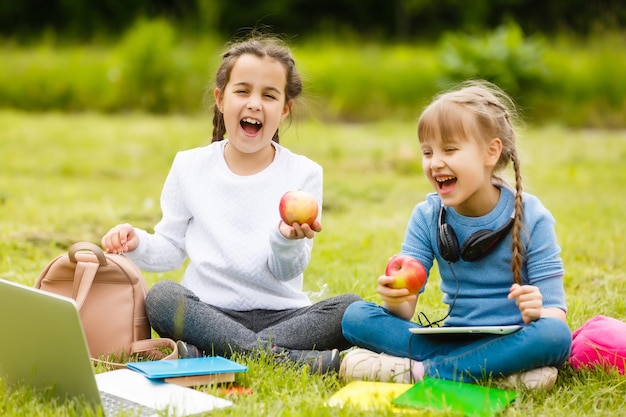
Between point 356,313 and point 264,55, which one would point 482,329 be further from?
point 264,55

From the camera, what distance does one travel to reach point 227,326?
2.86 meters

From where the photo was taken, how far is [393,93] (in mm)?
11641

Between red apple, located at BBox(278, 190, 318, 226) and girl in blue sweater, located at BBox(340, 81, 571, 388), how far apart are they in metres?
0.31

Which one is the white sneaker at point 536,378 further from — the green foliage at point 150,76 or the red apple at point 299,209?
the green foliage at point 150,76

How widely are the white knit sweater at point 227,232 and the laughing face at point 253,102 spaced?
0.13 meters

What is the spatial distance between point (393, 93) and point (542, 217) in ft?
29.7

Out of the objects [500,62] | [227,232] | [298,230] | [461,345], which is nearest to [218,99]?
[227,232]

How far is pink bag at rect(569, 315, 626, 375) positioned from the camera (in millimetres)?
2674

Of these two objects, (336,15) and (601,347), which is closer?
(601,347)

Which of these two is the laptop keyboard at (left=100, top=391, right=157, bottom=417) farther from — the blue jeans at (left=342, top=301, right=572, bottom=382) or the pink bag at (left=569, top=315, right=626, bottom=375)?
the pink bag at (left=569, top=315, right=626, bottom=375)

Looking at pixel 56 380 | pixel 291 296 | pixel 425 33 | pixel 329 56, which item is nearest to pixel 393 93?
pixel 329 56

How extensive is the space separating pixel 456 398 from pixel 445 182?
73 centimetres

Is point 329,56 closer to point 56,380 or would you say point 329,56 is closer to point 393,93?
point 393,93

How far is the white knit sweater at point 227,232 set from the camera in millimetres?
3018
